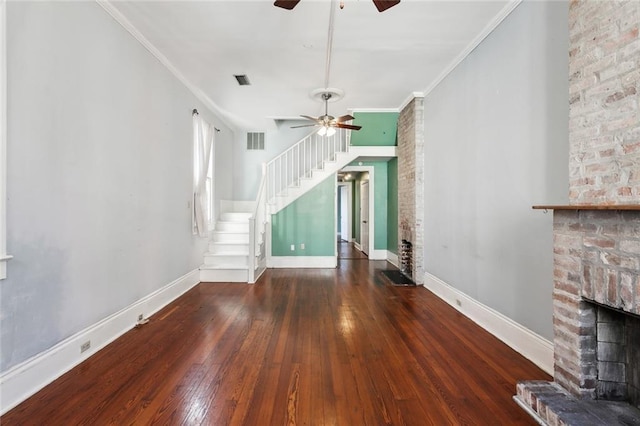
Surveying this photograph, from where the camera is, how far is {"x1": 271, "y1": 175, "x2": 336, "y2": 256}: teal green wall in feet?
20.9

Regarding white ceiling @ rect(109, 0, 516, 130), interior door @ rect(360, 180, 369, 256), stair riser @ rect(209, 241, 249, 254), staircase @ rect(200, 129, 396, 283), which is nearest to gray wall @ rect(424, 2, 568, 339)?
white ceiling @ rect(109, 0, 516, 130)

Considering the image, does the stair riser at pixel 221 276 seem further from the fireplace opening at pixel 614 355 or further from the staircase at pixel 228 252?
the fireplace opening at pixel 614 355

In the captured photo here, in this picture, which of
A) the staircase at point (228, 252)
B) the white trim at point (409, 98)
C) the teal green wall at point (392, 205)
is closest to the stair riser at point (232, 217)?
the staircase at point (228, 252)

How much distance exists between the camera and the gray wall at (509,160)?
225 cm

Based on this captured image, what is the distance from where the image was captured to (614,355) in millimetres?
1721

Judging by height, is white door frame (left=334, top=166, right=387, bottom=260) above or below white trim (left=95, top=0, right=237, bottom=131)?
below

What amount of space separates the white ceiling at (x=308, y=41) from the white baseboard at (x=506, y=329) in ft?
9.76

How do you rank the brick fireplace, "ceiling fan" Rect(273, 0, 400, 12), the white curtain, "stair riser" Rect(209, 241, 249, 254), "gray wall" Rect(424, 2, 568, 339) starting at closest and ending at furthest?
1. the brick fireplace
2. "ceiling fan" Rect(273, 0, 400, 12)
3. "gray wall" Rect(424, 2, 568, 339)
4. the white curtain
5. "stair riser" Rect(209, 241, 249, 254)

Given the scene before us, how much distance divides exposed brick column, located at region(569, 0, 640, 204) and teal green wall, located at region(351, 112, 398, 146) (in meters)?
4.05

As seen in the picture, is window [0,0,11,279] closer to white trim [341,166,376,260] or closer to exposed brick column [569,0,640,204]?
exposed brick column [569,0,640,204]

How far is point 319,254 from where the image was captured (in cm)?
637

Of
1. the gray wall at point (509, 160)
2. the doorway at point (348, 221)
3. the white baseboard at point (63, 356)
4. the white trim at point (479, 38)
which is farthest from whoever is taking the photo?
the doorway at point (348, 221)

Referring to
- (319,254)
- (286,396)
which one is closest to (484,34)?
(286,396)

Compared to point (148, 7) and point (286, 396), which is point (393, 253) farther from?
point (148, 7)
